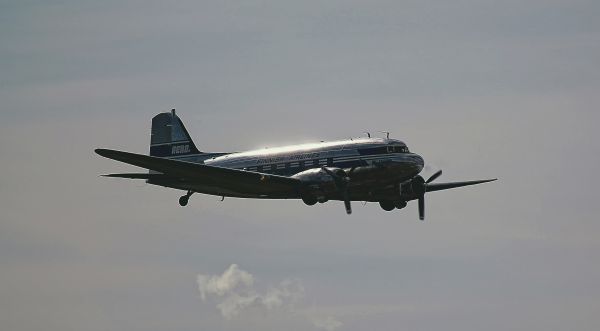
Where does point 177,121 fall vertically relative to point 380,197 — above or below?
above

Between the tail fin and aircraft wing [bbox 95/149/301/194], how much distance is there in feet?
26.0

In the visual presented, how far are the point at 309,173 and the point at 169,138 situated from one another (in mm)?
12767

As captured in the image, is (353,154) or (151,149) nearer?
(353,154)

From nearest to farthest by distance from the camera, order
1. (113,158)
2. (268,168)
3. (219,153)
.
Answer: (113,158) → (268,168) → (219,153)

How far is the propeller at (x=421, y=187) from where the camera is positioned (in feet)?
201

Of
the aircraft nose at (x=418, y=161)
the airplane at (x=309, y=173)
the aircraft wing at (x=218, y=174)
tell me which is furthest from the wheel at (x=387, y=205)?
the aircraft wing at (x=218, y=174)

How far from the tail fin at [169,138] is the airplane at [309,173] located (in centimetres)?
417

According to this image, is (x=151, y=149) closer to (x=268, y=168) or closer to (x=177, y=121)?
(x=177, y=121)

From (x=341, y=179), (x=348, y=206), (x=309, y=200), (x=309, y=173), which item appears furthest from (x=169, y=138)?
(x=341, y=179)

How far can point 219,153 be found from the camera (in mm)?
63500

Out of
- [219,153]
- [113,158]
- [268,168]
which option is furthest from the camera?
[219,153]

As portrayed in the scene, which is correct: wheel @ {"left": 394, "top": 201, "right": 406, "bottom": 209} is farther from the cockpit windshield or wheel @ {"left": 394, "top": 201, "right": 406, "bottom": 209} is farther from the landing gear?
the landing gear

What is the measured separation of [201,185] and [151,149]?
7088 mm

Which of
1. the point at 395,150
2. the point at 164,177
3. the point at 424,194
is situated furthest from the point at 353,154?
the point at 164,177
